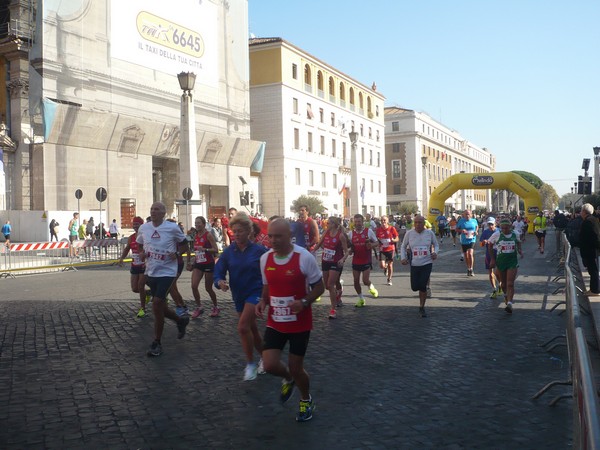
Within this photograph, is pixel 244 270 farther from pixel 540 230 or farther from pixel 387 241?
pixel 540 230

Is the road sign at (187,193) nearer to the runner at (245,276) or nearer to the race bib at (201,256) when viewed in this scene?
the race bib at (201,256)

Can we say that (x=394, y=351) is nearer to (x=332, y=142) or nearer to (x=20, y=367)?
(x=20, y=367)

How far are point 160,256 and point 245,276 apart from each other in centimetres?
177

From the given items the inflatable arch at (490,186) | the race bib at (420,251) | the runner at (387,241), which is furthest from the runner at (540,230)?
the race bib at (420,251)

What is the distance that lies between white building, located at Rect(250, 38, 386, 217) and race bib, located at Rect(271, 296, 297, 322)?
37.8 m

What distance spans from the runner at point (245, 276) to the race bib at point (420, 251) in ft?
15.3

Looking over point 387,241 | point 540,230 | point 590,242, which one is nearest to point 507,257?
point 590,242

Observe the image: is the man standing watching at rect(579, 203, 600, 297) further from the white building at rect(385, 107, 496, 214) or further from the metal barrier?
the white building at rect(385, 107, 496, 214)

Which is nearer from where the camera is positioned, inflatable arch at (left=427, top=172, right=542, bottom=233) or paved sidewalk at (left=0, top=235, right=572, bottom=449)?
paved sidewalk at (left=0, top=235, right=572, bottom=449)

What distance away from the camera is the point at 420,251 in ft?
34.0

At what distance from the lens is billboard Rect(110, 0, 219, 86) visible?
35.6 meters

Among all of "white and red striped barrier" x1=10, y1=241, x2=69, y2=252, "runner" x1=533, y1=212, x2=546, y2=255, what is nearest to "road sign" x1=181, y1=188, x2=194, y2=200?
"white and red striped barrier" x1=10, y1=241, x2=69, y2=252

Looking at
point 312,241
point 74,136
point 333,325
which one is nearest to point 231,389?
point 333,325

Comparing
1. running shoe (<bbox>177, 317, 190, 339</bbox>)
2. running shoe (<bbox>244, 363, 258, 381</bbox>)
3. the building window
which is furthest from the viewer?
the building window
